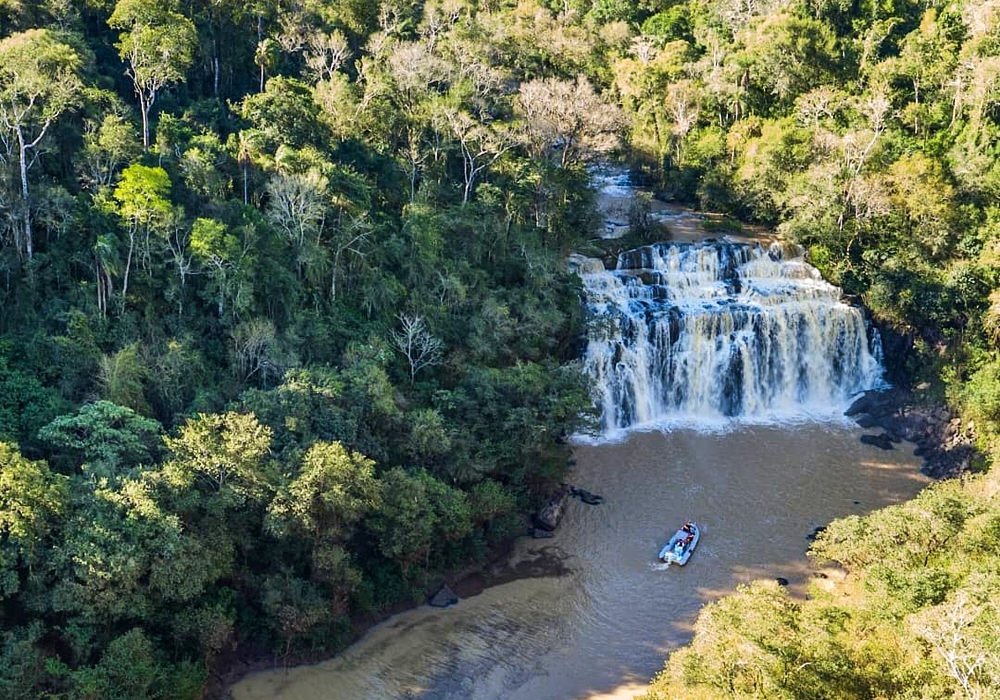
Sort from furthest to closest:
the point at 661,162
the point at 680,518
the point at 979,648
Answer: the point at 661,162
the point at 680,518
the point at 979,648

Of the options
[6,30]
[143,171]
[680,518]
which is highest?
[6,30]

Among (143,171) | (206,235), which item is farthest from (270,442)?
(143,171)

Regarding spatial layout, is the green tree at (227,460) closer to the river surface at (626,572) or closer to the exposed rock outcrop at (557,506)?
the river surface at (626,572)

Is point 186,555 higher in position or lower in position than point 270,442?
lower

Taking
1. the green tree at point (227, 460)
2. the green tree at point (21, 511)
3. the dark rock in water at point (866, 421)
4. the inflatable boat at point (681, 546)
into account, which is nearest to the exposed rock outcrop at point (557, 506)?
the inflatable boat at point (681, 546)

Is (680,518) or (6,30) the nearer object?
(680,518)

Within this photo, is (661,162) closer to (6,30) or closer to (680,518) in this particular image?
(680,518)

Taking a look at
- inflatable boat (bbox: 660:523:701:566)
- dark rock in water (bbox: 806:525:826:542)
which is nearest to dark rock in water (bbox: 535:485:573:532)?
inflatable boat (bbox: 660:523:701:566)
